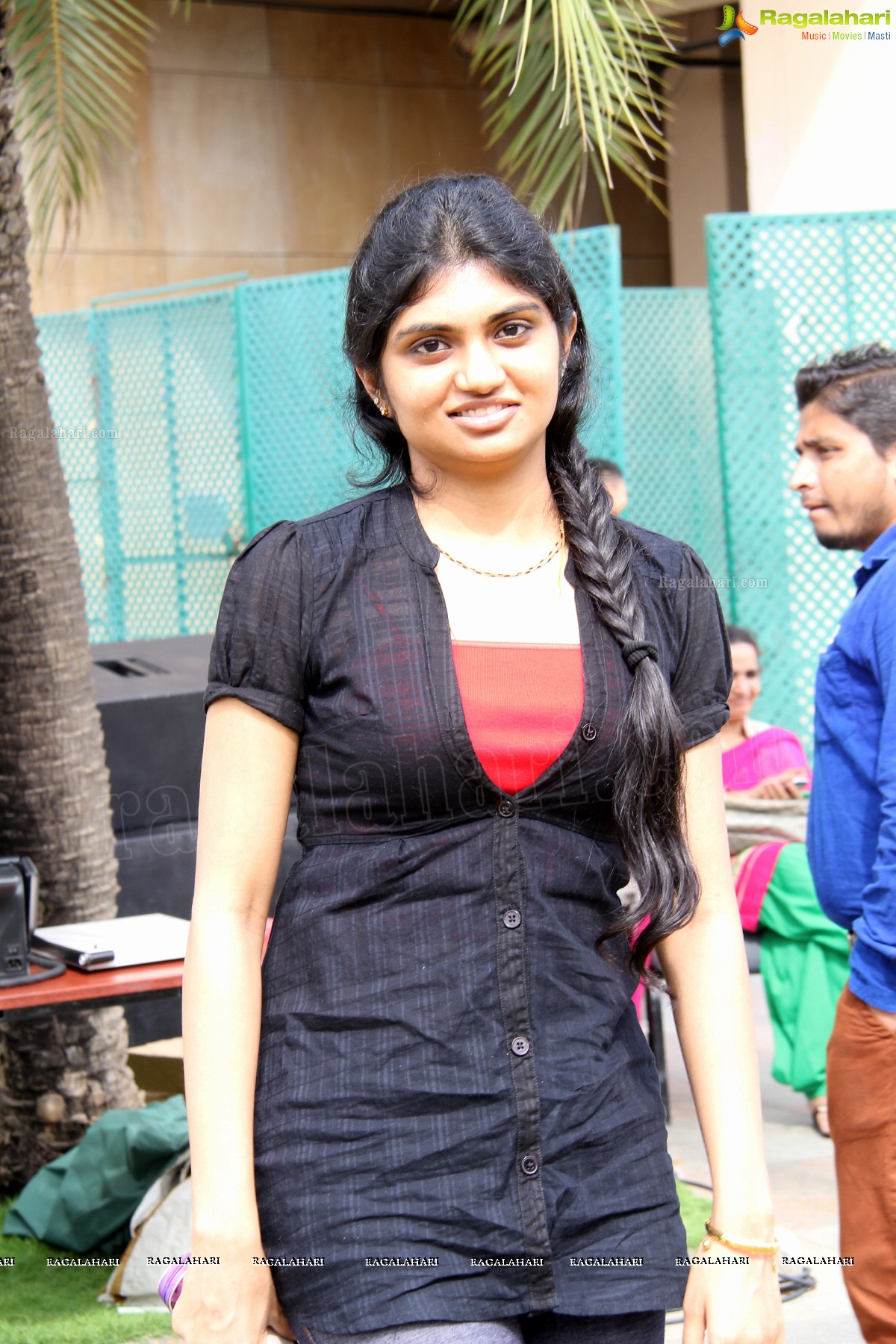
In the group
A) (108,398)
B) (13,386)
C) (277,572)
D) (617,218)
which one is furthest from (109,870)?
(617,218)

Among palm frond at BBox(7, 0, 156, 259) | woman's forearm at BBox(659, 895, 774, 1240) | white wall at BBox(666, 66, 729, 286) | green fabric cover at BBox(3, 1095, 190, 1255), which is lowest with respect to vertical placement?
green fabric cover at BBox(3, 1095, 190, 1255)

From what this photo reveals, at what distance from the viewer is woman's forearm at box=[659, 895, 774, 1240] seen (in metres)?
1.41

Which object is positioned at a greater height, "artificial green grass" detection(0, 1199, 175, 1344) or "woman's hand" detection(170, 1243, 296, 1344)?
"woman's hand" detection(170, 1243, 296, 1344)

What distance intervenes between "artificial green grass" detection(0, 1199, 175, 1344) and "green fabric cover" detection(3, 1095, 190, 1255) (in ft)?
0.16

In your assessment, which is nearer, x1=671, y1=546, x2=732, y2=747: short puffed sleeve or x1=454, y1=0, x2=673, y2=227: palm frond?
x1=671, y1=546, x2=732, y2=747: short puffed sleeve

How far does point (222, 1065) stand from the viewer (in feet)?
4.43

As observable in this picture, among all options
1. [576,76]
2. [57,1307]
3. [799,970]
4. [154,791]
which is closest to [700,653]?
[576,76]

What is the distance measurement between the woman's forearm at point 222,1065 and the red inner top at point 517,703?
28 cm

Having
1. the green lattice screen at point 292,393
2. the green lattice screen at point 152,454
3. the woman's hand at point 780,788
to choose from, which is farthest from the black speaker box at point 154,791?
the green lattice screen at point 152,454

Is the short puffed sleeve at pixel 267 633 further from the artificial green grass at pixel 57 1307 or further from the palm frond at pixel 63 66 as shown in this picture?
the palm frond at pixel 63 66

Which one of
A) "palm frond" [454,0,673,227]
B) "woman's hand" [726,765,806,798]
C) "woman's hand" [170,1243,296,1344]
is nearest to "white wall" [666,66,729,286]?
"palm frond" [454,0,673,227]

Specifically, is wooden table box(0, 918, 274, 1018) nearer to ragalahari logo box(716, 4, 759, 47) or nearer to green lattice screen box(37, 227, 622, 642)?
green lattice screen box(37, 227, 622, 642)

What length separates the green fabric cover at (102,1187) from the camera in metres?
3.42

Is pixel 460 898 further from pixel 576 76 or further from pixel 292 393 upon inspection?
pixel 292 393
